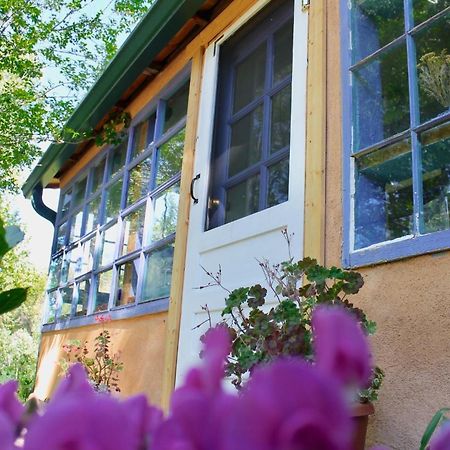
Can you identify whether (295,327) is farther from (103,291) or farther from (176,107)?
(103,291)

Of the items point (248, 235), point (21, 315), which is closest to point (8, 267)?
point (248, 235)

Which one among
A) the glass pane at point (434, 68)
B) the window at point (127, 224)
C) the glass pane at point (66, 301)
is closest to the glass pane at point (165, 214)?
the window at point (127, 224)

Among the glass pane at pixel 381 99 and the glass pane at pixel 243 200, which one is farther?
the glass pane at pixel 243 200

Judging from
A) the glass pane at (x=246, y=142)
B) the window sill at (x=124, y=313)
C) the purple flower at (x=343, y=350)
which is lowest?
the purple flower at (x=343, y=350)

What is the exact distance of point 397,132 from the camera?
217 centimetres

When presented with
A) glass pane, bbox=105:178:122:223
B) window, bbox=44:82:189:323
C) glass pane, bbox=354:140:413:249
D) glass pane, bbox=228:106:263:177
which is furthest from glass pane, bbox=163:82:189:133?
glass pane, bbox=354:140:413:249

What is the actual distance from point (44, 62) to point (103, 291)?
4644 mm

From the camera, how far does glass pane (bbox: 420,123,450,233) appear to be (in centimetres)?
191

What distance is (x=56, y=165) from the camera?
6.80m

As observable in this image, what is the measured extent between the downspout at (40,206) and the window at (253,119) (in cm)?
465

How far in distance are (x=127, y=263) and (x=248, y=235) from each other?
6.18ft

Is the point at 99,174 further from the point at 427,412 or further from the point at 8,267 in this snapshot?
the point at 8,267

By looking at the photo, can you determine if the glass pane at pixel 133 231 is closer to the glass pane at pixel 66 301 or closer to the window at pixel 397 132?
the glass pane at pixel 66 301

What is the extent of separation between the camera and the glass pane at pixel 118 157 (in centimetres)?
534
